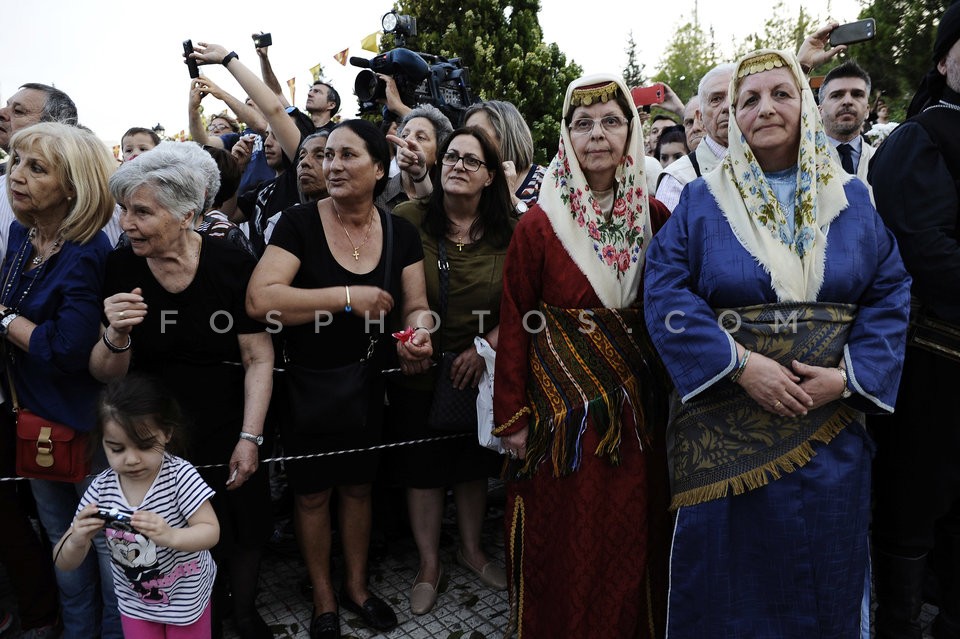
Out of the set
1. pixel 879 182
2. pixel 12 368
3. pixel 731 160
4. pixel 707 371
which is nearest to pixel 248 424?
pixel 12 368

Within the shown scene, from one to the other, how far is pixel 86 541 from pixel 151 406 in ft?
1.36

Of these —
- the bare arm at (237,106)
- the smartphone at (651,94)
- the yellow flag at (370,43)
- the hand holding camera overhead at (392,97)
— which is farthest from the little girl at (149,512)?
the yellow flag at (370,43)

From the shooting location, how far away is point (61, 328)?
2322 millimetres

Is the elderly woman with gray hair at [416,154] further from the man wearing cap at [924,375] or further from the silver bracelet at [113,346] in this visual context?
the man wearing cap at [924,375]

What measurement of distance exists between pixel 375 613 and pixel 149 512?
1.21 m

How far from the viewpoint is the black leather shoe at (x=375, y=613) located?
279cm

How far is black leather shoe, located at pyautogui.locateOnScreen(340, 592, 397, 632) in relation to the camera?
279cm

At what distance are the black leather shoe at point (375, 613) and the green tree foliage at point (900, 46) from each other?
14.9 meters

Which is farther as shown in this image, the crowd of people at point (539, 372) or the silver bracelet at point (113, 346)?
the silver bracelet at point (113, 346)

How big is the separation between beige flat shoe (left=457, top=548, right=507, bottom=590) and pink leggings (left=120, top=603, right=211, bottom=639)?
4.33 feet

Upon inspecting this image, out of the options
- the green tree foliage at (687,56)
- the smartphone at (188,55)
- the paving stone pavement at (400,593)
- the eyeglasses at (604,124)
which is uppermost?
the green tree foliage at (687,56)

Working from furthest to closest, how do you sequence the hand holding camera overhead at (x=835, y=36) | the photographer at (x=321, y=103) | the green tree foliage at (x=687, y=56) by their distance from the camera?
the green tree foliage at (x=687, y=56) < the photographer at (x=321, y=103) < the hand holding camera overhead at (x=835, y=36)

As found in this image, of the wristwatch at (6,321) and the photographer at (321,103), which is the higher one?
the photographer at (321,103)

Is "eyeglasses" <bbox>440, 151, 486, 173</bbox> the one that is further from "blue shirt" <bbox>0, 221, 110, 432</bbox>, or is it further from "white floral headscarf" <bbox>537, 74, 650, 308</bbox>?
"blue shirt" <bbox>0, 221, 110, 432</bbox>
